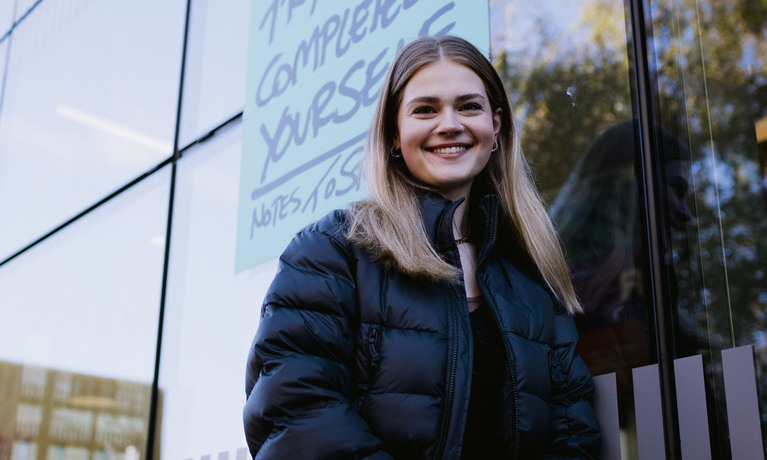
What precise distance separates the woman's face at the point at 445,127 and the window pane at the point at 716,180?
1.82ft

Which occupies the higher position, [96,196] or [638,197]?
[96,196]

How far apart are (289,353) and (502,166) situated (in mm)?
867

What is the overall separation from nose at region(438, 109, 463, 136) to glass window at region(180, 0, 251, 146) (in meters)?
2.23

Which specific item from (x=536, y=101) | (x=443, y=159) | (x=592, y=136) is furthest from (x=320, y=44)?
(x=443, y=159)

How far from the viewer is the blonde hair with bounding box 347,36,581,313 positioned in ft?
6.23

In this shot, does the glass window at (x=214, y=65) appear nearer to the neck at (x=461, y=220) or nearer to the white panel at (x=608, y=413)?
the neck at (x=461, y=220)

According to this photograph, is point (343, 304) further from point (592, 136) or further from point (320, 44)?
point (320, 44)

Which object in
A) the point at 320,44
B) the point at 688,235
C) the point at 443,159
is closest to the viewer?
the point at 443,159

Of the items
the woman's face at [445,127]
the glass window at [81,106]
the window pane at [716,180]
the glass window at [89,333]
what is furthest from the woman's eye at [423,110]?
the glass window at [81,106]

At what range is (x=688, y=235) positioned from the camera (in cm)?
223

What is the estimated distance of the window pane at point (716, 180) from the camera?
6.75 ft

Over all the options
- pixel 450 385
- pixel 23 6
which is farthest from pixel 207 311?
pixel 23 6

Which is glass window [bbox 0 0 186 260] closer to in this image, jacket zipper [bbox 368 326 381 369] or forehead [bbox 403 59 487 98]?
forehead [bbox 403 59 487 98]

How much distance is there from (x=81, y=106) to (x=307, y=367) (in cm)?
458
